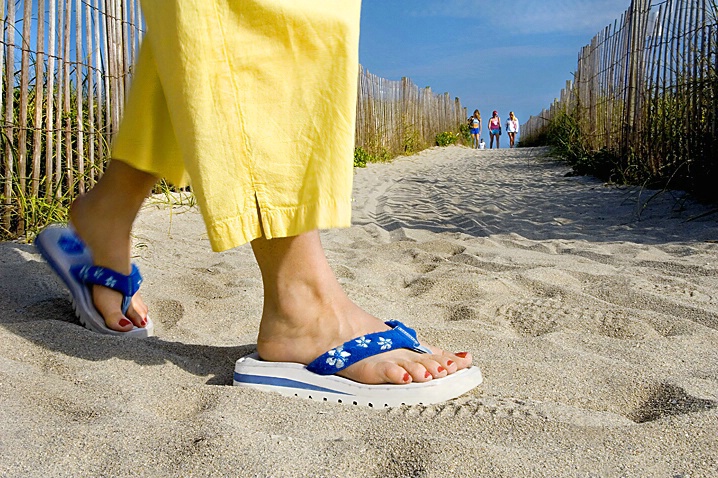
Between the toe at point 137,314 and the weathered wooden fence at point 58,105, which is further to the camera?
the weathered wooden fence at point 58,105

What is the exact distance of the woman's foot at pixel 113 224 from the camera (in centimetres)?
146

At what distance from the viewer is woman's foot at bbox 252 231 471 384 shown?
1231 millimetres

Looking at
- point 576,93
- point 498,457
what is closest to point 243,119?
point 498,457

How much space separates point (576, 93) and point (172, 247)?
7.76 meters

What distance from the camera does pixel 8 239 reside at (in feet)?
8.56

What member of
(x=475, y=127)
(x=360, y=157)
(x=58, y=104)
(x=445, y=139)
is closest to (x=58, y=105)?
(x=58, y=104)

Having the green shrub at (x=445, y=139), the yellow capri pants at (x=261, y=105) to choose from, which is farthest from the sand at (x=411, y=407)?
the green shrub at (x=445, y=139)

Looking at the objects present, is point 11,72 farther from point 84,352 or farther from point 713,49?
point 713,49

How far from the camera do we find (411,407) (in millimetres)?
1178

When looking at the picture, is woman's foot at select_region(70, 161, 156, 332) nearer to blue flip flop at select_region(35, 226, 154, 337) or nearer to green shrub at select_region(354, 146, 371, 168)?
blue flip flop at select_region(35, 226, 154, 337)

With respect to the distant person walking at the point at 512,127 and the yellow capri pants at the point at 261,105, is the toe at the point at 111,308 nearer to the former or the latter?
the yellow capri pants at the point at 261,105

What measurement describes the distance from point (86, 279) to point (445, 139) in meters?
17.2

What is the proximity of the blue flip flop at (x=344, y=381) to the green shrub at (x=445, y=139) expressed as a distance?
1682cm

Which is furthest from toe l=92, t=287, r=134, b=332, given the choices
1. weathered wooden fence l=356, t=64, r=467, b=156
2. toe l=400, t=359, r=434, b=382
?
weathered wooden fence l=356, t=64, r=467, b=156
